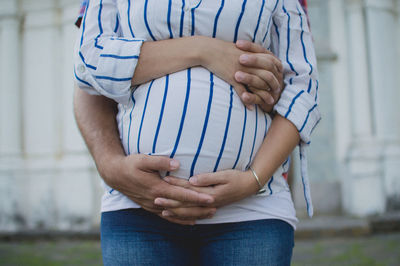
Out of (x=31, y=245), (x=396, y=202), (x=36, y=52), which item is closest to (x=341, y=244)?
(x=396, y=202)

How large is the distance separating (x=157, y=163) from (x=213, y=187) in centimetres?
13

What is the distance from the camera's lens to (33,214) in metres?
7.68

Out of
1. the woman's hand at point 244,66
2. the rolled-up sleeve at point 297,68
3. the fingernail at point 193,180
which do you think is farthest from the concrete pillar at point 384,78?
the fingernail at point 193,180

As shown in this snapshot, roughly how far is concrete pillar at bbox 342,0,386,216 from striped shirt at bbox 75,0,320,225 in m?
6.36

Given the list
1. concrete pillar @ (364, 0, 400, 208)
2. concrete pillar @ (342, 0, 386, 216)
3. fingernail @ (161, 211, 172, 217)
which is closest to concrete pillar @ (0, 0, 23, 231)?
concrete pillar @ (342, 0, 386, 216)

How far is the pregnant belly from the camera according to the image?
1091 mm

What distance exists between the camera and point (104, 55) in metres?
1.11

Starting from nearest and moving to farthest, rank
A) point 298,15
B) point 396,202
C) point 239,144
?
point 239,144
point 298,15
point 396,202

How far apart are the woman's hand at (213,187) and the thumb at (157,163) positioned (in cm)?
3

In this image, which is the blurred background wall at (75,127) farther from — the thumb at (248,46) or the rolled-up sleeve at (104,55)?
the thumb at (248,46)

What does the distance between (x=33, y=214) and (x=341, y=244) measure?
4739 mm

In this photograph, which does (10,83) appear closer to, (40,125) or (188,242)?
(40,125)

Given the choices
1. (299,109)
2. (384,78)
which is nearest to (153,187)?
(299,109)

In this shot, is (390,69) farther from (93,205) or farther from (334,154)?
(93,205)
